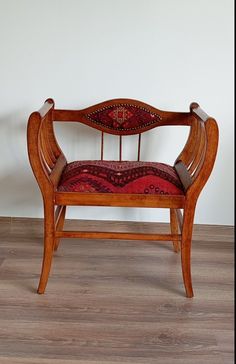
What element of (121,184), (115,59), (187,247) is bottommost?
(187,247)

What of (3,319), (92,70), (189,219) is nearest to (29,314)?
(3,319)

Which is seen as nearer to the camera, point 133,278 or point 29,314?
point 29,314

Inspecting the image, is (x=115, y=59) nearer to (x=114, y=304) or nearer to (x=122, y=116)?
(x=122, y=116)

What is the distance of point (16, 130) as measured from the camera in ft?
6.82

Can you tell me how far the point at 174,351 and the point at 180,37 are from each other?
50.6 inches

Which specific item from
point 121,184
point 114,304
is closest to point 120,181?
point 121,184

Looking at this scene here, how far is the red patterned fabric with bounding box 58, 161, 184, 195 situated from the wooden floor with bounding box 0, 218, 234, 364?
0.38 meters

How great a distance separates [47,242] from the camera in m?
1.59

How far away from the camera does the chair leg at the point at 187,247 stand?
1572 millimetres

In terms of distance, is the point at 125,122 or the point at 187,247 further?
the point at 125,122

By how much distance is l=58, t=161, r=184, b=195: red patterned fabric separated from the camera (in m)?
1.57

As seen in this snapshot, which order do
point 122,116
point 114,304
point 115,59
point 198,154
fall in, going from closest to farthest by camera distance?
point 114,304 < point 198,154 < point 122,116 < point 115,59

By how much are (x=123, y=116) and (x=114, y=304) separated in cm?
76

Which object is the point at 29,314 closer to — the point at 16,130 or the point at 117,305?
the point at 117,305
